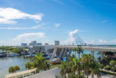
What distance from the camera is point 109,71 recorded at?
29.7m

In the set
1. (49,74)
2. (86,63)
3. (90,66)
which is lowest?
(49,74)

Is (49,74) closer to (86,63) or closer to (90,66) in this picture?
(86,63)

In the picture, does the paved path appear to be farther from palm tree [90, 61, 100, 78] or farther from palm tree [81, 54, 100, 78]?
palm tree [90, 61, 100, 78]

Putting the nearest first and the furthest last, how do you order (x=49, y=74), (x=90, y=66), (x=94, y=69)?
(x=94, y=69)
(x=90, y=66)
(x=49, y=74)

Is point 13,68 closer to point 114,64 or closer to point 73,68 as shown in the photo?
point 73,68

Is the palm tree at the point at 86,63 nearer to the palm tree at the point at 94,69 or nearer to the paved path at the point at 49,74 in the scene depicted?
the palm tree at the point at 94,69

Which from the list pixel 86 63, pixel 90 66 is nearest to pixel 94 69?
pixel 90 66

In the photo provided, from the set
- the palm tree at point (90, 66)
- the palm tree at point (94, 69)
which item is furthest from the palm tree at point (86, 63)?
the palm tree at point (94, 69)

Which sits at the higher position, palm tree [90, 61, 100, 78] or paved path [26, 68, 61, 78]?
palm tree [90, 61, 100, 78]

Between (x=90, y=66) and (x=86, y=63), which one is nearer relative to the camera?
(x=90, y=66)

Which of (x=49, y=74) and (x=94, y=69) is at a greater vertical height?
(x=94, y=69)

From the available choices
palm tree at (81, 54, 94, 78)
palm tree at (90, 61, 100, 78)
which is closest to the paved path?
palm tree at (81, 54, 94, 78)

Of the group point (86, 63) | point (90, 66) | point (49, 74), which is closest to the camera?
point (90, 66)

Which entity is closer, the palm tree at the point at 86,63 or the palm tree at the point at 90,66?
the palm tree at the point at 90,66
